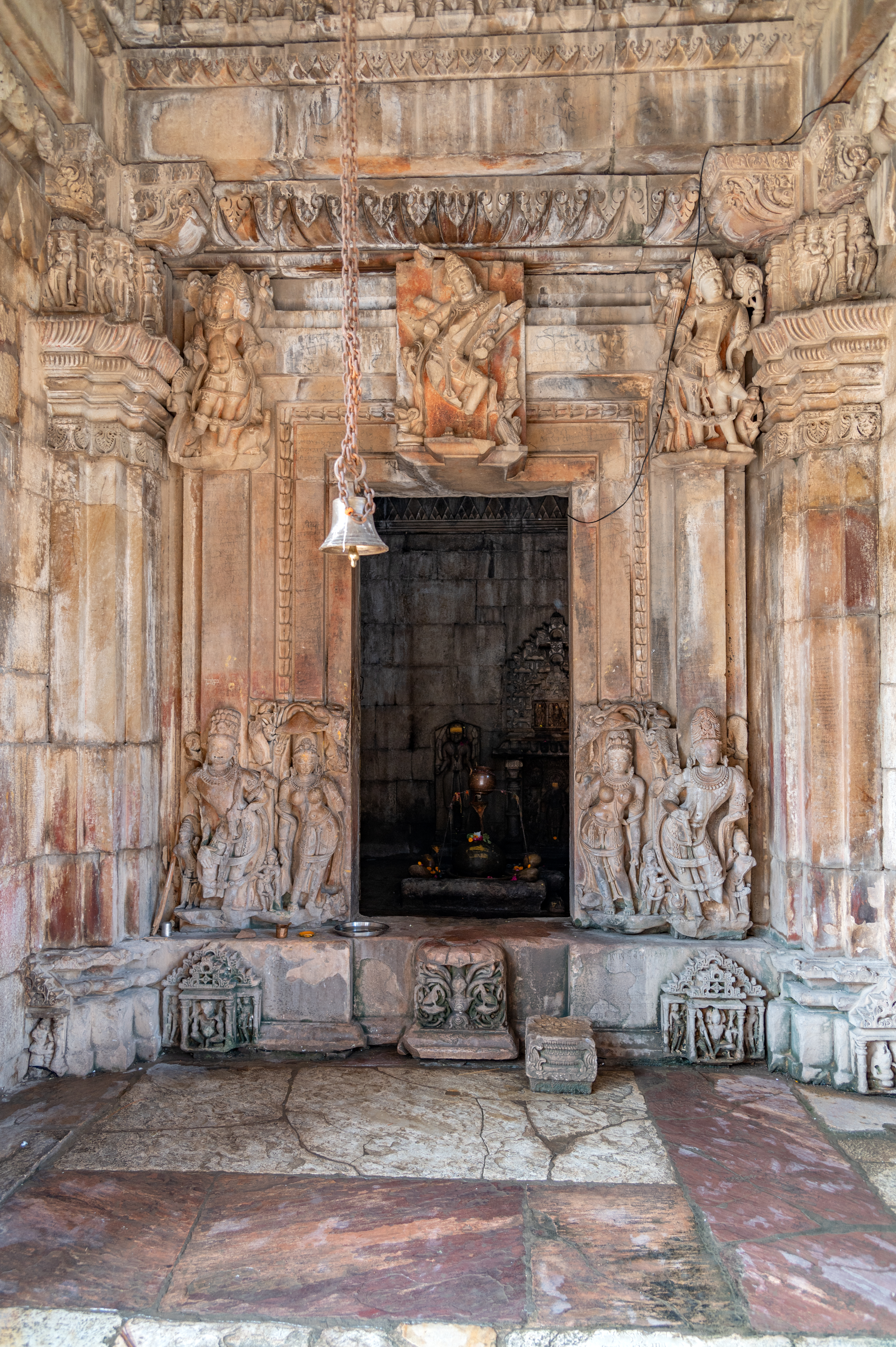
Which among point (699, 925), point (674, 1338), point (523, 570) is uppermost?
point (523, 570)

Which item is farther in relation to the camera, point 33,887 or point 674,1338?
point 33,887

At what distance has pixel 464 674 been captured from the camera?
431 inches

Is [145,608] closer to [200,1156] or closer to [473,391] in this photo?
[473,391]

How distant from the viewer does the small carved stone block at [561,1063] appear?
450 cm

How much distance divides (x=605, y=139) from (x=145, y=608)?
353cm

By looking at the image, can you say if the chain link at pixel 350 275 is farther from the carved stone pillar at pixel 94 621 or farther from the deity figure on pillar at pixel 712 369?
the deity figure on pillar at pixel 712 369

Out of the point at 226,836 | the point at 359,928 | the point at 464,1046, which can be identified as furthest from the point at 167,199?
the point at 464,1046

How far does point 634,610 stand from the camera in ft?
18.2

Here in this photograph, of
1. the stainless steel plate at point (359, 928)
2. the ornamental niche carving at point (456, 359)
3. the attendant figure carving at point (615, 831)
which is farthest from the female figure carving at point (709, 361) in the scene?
the stainless steel plate at point (359, 928)

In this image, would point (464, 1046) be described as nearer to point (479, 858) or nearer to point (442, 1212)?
point (442, 1212)

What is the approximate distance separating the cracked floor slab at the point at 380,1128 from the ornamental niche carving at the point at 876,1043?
3.46 feet

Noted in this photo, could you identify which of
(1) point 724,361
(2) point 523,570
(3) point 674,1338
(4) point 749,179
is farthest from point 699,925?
(2) point 523,570

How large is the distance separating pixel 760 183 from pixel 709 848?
11.5 ft

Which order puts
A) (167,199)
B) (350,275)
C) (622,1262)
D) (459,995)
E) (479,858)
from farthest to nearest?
(479,858) < (167,199) < (459,995) < (350,275) < (622,1262)
